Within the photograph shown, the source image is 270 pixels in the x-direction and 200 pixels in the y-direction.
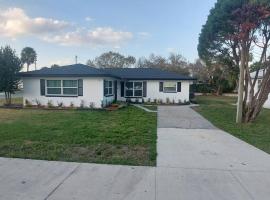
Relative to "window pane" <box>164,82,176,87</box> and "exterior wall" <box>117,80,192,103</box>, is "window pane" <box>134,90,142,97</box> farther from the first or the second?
"window pane" <box>164,82,176,87</box>

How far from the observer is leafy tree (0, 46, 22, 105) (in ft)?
56.1

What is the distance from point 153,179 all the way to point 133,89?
1811 centimetres

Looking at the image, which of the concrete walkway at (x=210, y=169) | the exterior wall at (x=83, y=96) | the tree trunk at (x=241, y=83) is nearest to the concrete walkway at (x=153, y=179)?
the concrete walkway at (x=210, y=169)

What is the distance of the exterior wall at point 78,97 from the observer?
55.2 ft

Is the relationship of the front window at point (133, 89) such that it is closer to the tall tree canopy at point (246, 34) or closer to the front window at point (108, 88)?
the front window at point (108, 88)

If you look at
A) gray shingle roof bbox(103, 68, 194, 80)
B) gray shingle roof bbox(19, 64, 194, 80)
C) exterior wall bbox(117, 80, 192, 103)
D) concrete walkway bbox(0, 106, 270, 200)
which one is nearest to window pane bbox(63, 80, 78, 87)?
gray shingle roof bbox(19, 64, 194, 80)

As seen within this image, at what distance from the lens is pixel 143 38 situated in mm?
31016

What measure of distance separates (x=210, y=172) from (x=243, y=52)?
28.1 feet

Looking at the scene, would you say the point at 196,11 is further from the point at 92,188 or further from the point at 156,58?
the point at 156,58

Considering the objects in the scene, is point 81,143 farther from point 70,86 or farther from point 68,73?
point 70,86

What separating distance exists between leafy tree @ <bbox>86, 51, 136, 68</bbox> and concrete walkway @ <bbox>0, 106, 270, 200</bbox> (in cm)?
4908

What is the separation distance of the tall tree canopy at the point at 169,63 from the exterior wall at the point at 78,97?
28.7 meters

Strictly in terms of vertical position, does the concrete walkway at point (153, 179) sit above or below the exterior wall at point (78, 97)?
below

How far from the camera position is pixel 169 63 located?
158 ft
